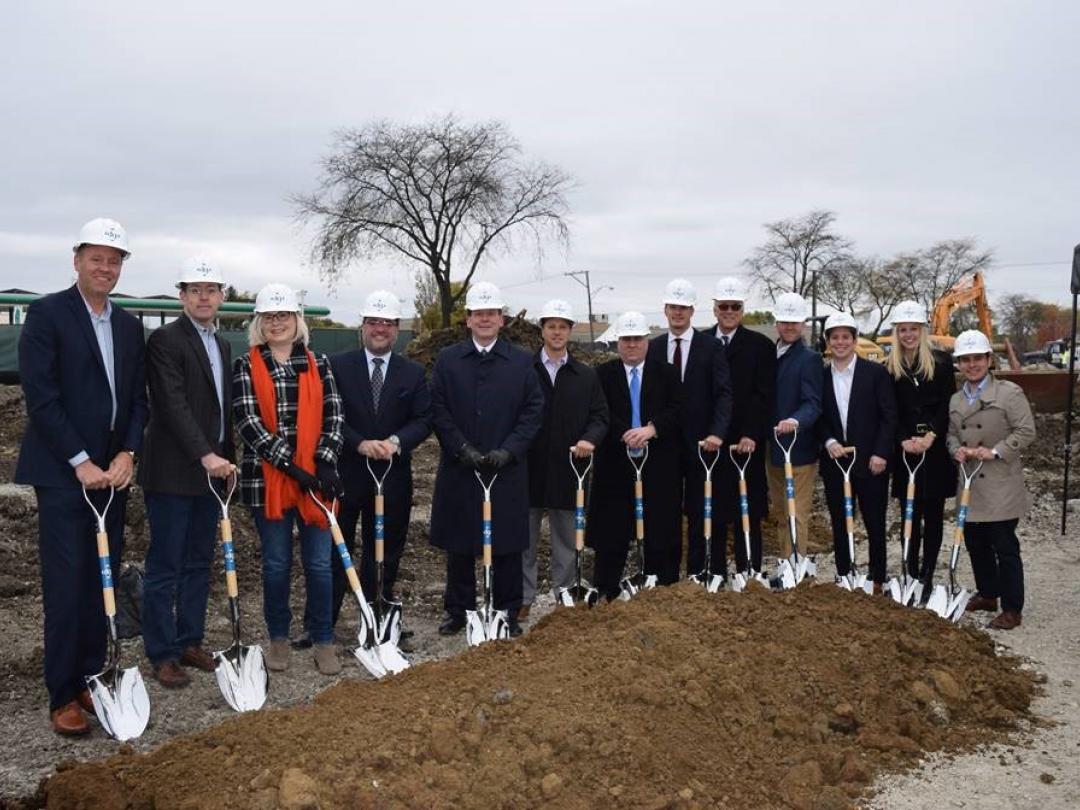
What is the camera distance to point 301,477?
17.3ft

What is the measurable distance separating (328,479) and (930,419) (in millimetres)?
3933

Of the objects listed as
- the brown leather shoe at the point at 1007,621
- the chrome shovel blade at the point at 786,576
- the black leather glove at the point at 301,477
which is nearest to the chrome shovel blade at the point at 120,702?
the black leather glove at the point at 301,477

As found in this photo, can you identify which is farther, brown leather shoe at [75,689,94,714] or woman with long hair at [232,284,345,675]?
A: woman with long hair at [232,284,345,675]

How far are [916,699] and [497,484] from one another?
2610 millimetres

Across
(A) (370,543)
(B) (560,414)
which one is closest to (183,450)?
(A) (370,543)

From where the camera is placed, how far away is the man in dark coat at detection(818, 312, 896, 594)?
6.71m

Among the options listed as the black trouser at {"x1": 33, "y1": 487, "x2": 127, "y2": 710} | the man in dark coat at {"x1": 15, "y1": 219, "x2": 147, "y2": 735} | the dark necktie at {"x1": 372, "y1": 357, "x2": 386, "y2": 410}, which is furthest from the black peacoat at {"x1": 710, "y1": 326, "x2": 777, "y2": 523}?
the black trouser at {"x1": 33, "y1": 487, "x2": 127, "y2": 710}

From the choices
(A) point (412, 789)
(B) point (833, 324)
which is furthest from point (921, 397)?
(A) point (412, 789)

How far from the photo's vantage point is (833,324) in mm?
6840

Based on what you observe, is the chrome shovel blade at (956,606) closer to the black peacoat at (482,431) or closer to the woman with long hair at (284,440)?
the black peacoat at (482,431)

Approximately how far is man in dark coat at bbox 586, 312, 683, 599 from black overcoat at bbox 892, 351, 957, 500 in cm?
149

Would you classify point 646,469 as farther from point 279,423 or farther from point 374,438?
point 279,423

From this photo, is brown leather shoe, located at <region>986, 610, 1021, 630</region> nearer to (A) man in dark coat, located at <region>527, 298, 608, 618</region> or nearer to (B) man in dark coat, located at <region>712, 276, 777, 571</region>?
(B) man in dark coat, located at <region>712, 276, 777, 571</region>

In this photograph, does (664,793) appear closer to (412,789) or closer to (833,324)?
(412,789)
